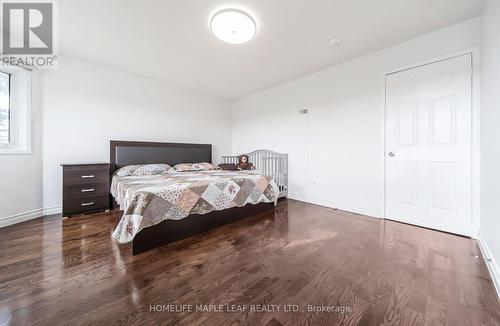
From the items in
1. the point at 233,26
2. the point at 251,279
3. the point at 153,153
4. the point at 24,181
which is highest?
the point at 233,26

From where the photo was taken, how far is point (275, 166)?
394 cm

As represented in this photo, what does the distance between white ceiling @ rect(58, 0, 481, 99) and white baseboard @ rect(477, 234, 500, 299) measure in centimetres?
227

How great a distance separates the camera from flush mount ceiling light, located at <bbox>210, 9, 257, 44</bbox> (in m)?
1.97

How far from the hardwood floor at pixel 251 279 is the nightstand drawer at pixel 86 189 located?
23.3 inches

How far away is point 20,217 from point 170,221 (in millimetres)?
2266

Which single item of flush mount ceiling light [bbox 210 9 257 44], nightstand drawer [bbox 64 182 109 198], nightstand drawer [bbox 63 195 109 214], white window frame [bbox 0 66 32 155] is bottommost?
nightstand drawer [bbox 63 195 109 214]

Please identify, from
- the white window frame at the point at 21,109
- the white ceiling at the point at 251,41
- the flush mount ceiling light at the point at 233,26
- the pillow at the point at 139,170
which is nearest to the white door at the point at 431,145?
the white ceiling at the point at 251,41

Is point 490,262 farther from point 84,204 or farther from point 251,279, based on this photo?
point 84,204

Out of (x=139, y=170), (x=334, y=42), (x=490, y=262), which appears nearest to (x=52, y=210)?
(x=139, y=170)

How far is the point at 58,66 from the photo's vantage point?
285 cm

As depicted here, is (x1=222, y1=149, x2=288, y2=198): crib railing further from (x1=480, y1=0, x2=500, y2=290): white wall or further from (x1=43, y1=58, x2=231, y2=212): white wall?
(x1=480, y1=0, x2=500, y2=290): white wall

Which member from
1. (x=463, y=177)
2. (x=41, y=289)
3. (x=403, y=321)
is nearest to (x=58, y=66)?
(x=41, y=289)

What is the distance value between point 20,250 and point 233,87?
152 inches

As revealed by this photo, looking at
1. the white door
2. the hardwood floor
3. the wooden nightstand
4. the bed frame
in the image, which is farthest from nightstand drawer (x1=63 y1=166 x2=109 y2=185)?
the white door
